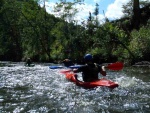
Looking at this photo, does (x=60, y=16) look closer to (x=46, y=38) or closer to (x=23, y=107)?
(x=46, y=38)

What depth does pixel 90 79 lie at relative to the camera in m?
11.8

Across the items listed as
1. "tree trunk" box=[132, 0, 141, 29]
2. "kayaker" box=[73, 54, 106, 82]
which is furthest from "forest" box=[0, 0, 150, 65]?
"kayaker" box=[73, 54, 106, 82]

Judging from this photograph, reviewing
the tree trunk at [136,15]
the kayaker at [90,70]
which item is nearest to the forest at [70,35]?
the tree trunk at [136,15]

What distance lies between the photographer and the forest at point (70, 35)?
2954cm

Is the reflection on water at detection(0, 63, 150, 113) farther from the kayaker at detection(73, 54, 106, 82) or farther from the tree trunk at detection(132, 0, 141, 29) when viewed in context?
the tree trunk at detection(132, 0, 141, 29)

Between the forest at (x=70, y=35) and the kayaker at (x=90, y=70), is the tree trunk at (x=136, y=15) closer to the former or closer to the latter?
the forest at (x=70, y=35)

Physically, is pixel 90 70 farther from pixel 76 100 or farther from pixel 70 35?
pixel 70 35

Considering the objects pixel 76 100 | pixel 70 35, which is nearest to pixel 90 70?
pixel 76 100

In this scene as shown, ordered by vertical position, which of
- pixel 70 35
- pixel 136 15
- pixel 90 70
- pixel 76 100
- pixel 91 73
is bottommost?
pixel 76 100

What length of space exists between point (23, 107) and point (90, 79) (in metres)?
4.19

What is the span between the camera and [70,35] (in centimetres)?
4222

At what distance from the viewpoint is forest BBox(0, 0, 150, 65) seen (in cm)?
2954

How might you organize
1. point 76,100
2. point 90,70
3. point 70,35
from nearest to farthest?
point 76,100 → point 90,70 → point 70,35

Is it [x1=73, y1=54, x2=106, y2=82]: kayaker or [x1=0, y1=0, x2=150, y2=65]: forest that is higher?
[x1=0, y1=0, x2=150, y2=65]: forest
